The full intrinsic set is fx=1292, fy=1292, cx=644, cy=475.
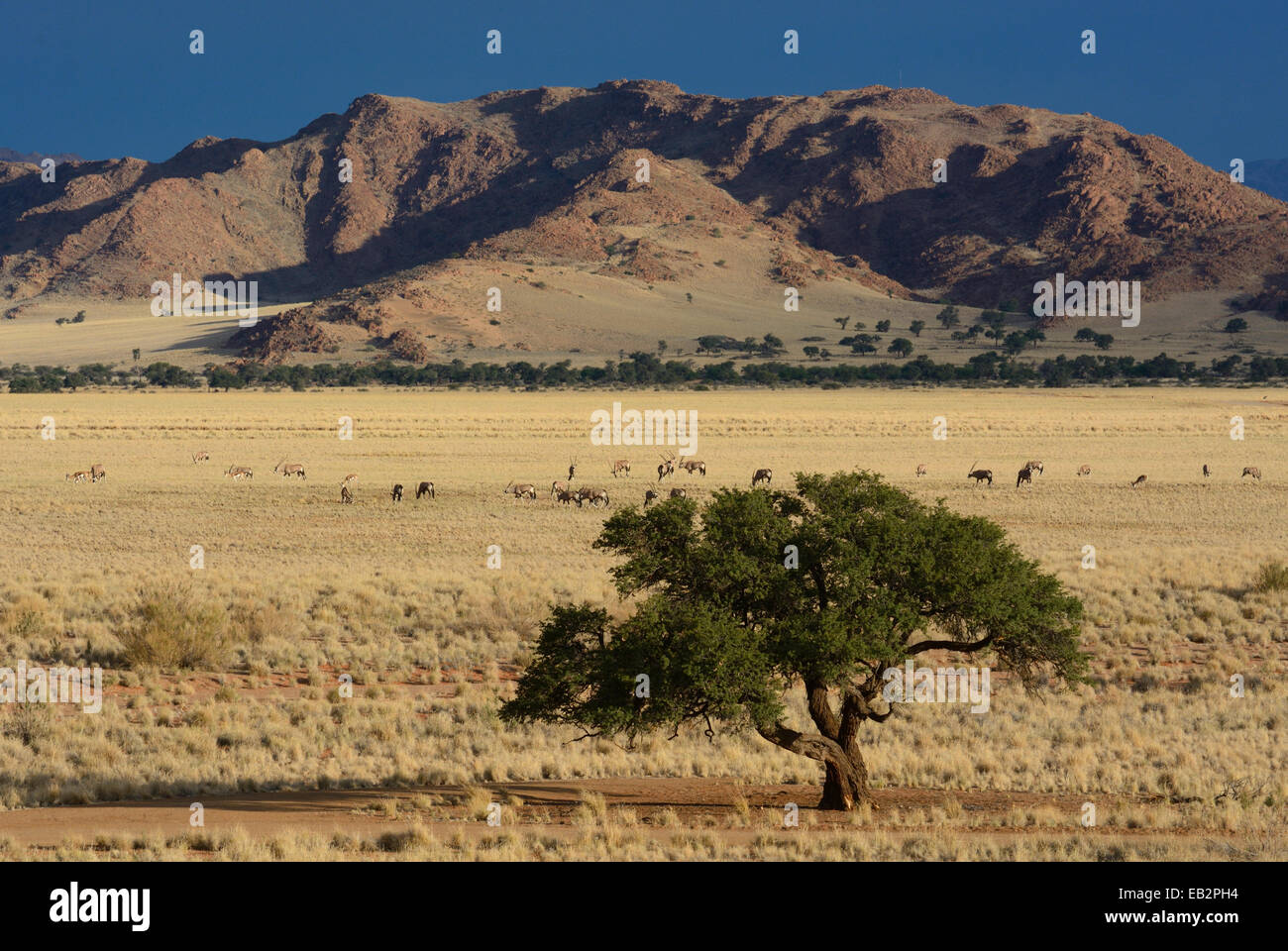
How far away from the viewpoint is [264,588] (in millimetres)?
25141

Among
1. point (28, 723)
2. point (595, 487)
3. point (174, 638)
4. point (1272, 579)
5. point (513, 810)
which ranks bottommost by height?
point (513, 810)

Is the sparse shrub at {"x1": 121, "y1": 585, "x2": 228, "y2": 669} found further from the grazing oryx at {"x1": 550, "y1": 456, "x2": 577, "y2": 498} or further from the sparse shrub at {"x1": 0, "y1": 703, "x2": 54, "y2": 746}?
the grazing oryx at {"x1": 550, "y1": 456, "x2": 577, "y2": 498}

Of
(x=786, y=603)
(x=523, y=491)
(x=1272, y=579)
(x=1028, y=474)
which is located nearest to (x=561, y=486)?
(x=523, y=491)

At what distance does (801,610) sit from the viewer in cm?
1246

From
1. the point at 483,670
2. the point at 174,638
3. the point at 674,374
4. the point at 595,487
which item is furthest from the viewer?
the point at 674,374

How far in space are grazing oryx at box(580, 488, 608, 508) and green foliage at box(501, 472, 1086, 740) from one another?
2623cm

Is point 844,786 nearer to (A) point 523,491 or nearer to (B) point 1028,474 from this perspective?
(A) point 523,491

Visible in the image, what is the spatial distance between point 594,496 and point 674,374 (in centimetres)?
8815

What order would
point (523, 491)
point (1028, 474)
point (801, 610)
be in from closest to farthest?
point (801, 610), point (523, 491), point (1028, 474)

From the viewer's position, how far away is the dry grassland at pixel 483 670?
38.1 ft

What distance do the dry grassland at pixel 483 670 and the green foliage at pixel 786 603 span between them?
1.24 meters

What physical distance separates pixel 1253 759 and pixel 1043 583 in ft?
12.1
